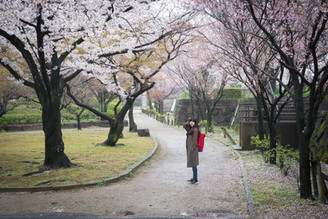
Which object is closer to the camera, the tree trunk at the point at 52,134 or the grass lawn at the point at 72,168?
the grass lawn at the point at 72,168

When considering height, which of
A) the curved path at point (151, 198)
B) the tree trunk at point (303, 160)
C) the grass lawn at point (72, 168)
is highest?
the tree trunk at point (303, 160)

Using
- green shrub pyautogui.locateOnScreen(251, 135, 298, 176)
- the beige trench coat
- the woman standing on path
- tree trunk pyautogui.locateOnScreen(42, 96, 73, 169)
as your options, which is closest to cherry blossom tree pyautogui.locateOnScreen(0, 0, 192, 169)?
tree trunk pyautogui.locateOnScreen(42, 96, 73, 169)

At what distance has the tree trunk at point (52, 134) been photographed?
8562 mm

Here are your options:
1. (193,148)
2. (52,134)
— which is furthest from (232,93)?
(52,134)

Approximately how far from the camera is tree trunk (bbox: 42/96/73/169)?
856 centimetres

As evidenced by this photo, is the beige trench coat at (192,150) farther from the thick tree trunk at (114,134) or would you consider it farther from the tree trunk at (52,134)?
the thick tree trunk at (114,134)

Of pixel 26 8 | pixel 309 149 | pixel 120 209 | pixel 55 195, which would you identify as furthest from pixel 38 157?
pixel 309 149

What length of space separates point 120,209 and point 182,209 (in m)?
1.19

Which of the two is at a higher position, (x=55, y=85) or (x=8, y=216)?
(x=55, y=85)

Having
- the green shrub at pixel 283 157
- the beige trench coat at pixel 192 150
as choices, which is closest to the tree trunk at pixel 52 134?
the beige trench coat at pixel 192 150

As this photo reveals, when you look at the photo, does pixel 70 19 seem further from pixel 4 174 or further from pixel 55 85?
pixel 4 174

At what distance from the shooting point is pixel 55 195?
242 inches

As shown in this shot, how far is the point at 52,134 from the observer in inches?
337

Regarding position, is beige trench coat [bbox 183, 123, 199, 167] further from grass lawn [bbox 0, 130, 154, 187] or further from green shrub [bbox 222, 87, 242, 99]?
green shrub [bbox 222, 87, 242, 99]
